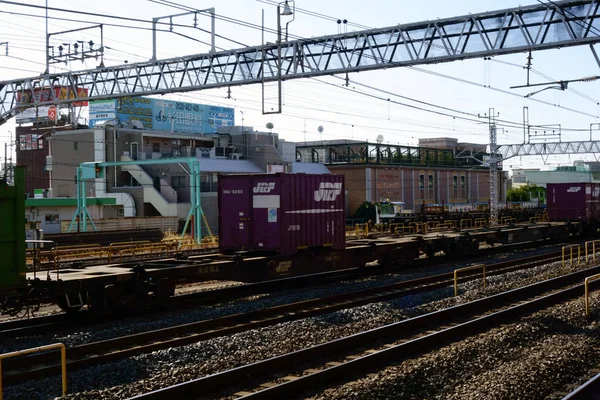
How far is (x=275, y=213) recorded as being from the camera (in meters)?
19.3

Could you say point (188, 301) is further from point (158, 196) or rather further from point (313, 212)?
point (158, 196)

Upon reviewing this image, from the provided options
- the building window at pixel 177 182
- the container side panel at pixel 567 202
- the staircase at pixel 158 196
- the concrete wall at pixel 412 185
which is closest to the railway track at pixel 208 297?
the container side panel at pixel 567 202

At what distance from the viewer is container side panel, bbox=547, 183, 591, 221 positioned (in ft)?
132

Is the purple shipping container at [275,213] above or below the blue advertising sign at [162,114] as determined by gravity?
below

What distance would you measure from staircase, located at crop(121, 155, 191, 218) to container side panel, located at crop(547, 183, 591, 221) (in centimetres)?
2924

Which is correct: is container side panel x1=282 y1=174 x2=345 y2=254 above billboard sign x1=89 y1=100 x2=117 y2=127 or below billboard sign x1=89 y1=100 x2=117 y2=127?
below

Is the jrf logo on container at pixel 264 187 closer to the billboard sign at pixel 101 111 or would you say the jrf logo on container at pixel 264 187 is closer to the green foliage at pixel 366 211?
the green foliage at pixel 366 211

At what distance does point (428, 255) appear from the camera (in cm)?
2655

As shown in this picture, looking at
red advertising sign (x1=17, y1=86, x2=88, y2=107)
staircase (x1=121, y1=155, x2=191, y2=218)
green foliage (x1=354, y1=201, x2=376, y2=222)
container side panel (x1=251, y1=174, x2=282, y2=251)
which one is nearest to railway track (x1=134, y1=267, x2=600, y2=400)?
container side panel (x1=251, y1=174, x2=282, y2=251)

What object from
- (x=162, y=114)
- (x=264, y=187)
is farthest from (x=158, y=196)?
(x=264, y=187)

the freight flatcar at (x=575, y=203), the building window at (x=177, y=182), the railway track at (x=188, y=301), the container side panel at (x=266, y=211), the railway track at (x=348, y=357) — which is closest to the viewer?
the railway track at (x=348, y=357)

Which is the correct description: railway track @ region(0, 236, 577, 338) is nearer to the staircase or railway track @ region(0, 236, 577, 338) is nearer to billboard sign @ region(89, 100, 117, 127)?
the staircase

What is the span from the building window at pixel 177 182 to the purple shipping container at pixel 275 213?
128ft

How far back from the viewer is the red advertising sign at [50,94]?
29.6 meters
